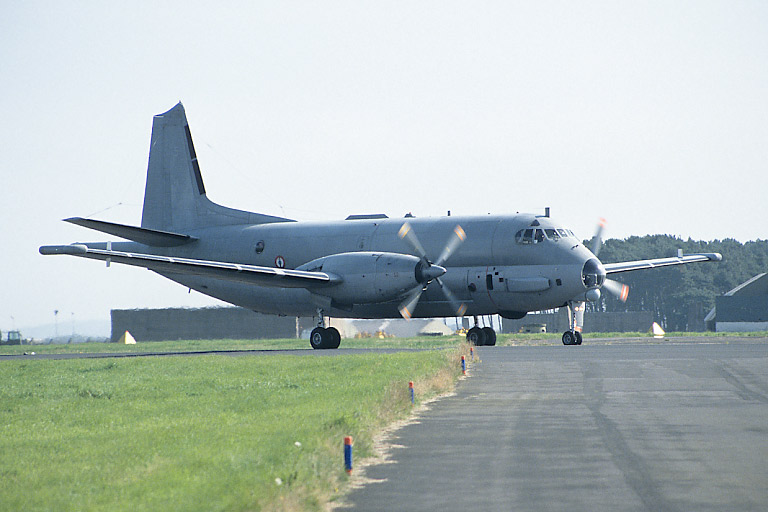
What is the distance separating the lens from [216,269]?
1577 inches

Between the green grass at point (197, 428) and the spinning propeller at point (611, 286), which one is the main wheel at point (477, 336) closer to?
the spinning propeller at point (611, 286)

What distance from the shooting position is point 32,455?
1508 cm

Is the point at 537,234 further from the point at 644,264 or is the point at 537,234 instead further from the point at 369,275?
the point at 644,264

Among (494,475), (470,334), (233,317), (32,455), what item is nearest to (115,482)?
(32,455)

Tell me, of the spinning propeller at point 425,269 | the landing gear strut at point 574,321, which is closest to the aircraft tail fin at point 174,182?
the spinning propeller at point 425,269

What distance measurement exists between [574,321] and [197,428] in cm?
2852

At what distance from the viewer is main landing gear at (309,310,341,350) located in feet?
145

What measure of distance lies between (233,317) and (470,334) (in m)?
39.9

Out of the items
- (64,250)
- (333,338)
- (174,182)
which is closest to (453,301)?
(333,338)

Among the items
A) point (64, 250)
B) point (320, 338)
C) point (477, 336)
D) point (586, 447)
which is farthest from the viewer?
point (477, 336)

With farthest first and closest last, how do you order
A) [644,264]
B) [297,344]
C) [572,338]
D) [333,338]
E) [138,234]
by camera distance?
[297,344]
[644,264]
[138,234]
[333,338]
[572,338]

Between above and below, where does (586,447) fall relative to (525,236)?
below

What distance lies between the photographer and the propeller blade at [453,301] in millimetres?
43094

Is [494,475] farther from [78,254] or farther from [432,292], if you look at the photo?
[432,292]
